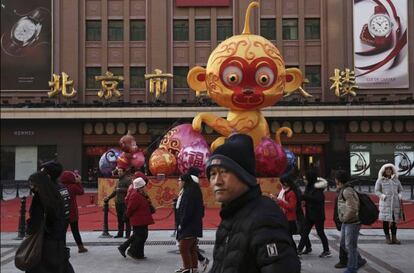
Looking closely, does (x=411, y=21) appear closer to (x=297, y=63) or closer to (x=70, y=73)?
(x=297, y=63)

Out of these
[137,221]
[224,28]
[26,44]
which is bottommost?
[137,221]

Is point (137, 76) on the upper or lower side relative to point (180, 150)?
upper

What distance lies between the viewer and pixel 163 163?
18.0 metres

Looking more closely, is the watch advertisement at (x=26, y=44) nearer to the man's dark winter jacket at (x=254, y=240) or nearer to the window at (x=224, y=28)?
the window at (x=224, y=28)

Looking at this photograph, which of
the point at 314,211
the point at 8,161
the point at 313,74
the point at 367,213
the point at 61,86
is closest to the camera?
the point at 367,213

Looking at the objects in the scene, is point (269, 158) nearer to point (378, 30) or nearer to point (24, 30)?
point (378, 30)

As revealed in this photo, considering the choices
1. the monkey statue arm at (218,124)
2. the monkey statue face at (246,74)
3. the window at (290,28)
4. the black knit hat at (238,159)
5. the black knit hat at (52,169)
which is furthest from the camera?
the window at (290,28)

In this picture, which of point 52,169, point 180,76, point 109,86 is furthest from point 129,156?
point 180,76

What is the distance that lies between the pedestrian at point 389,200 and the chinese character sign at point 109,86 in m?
27.5

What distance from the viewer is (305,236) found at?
378 inches

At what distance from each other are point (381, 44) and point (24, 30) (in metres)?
26.2

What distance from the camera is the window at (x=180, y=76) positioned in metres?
38.7

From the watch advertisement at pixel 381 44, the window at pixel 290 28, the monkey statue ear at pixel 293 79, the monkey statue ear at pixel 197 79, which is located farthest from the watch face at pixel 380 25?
the monkey statue ear at pixel 197 79

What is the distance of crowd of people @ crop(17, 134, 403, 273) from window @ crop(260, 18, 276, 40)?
1099 inches
